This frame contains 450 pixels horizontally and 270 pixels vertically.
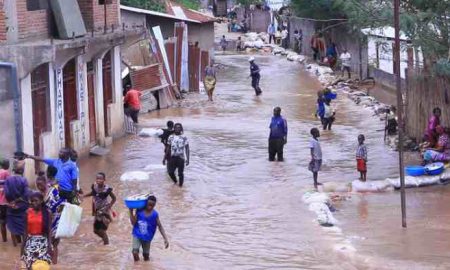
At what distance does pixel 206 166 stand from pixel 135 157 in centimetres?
183

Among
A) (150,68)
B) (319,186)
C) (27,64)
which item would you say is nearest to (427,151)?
(319,186)

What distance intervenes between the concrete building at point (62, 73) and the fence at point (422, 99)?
22.3ft

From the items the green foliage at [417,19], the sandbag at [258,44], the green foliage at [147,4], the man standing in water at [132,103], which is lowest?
the man standing in water at [132,103]

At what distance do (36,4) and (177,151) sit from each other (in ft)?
14.2

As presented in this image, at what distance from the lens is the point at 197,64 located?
108 ft

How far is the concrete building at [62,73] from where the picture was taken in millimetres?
14820

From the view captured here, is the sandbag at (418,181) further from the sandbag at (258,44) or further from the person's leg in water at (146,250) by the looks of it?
the sandbag at (258,44)

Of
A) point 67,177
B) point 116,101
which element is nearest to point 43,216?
point 67,177

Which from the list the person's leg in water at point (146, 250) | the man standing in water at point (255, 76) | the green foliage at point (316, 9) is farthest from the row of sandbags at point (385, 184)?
the green foliage at point (316, 9)

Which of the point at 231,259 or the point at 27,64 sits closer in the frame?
the point at 231,259

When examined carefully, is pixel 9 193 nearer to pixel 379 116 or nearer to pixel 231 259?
pixel 231 259

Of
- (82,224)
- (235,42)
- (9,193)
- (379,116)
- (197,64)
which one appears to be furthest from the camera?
(235,42)

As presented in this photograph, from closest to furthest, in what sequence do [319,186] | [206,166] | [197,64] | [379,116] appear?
[319,186] → [206,166] → [379,116] → [197,64]

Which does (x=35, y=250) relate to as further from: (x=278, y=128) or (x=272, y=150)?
(x=272, y=150)
